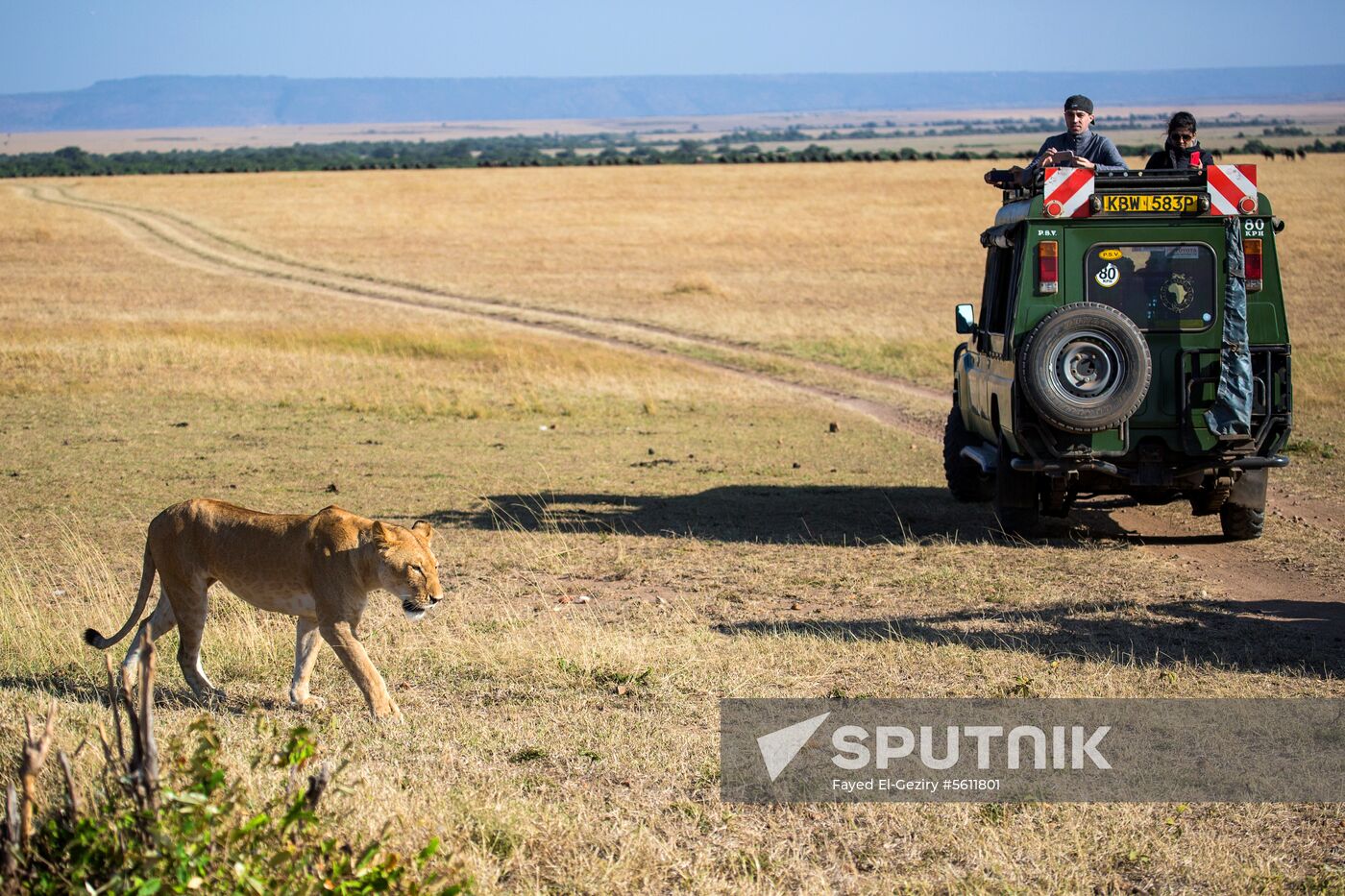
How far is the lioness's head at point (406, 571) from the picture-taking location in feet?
18.7

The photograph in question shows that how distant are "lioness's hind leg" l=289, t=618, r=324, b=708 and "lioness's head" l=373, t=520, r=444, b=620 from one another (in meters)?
0.59

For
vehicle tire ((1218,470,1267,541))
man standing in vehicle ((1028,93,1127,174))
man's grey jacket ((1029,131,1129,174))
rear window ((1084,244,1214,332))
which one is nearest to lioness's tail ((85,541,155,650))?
rear window ((1084,244,1214,332))

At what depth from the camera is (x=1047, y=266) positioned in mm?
9711

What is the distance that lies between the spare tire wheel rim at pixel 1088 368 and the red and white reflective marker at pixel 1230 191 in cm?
128

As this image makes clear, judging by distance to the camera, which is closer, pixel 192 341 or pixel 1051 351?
pixel 1051 351

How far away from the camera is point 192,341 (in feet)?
73.8

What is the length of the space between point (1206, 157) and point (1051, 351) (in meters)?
1.99

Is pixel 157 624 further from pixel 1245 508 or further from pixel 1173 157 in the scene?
pixel 1173 157

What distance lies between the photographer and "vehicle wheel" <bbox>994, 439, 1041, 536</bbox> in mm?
10281

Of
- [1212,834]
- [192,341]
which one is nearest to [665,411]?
[192,341]

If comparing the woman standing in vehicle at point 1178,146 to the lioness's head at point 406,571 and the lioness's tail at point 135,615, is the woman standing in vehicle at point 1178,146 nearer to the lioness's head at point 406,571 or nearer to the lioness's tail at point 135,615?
the lioness's head at point 406,571

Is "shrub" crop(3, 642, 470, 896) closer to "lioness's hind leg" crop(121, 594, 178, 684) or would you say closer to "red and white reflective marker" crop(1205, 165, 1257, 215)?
"lioness's hind leg" crop(121, 594, 178, 684)

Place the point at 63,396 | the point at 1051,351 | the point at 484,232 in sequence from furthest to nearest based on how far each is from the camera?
the point at 484,232, the point at 63,396, the point at 1051,351

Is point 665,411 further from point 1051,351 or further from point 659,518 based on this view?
point 1051,351
